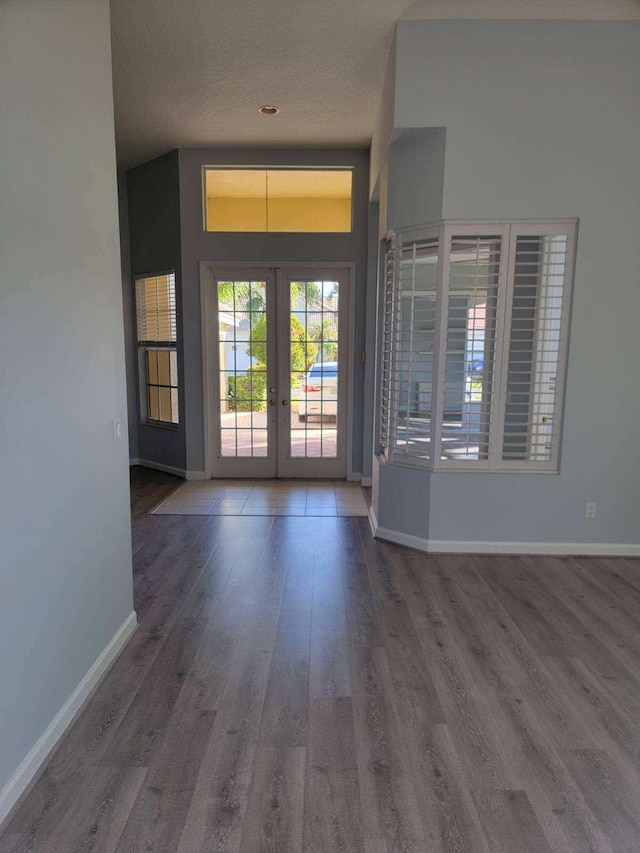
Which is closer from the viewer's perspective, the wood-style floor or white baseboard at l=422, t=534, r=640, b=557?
the wood-style floor

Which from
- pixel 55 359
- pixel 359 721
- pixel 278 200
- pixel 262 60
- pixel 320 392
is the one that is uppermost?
pixel 262 60

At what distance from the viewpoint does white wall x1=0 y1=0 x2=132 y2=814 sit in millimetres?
1712

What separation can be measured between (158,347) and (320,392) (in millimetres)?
1998

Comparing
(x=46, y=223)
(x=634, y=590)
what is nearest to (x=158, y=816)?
(x=46, y=223)

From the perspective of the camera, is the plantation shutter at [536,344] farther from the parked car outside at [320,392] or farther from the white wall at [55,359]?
the white wall at [55,359]

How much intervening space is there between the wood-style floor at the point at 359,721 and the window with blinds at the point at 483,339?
922 mm

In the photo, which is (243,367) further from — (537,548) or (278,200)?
(537,548)

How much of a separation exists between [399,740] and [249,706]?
2.07 ft

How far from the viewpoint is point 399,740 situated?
206cm

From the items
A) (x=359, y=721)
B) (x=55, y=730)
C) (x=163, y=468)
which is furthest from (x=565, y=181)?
(x=163, y=468)

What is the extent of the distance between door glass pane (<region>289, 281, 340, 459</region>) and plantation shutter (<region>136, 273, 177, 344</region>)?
138 cm

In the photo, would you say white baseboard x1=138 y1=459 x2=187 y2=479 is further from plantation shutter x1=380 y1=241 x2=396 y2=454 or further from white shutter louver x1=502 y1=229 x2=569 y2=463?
white shutter louver x1=502 y1=229 x2=569 y2=463

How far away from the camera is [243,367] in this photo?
591 centimetres

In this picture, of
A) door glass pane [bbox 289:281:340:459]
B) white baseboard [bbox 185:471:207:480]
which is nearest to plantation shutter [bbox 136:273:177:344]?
door glass pane [bbox 289:281:340:459]
